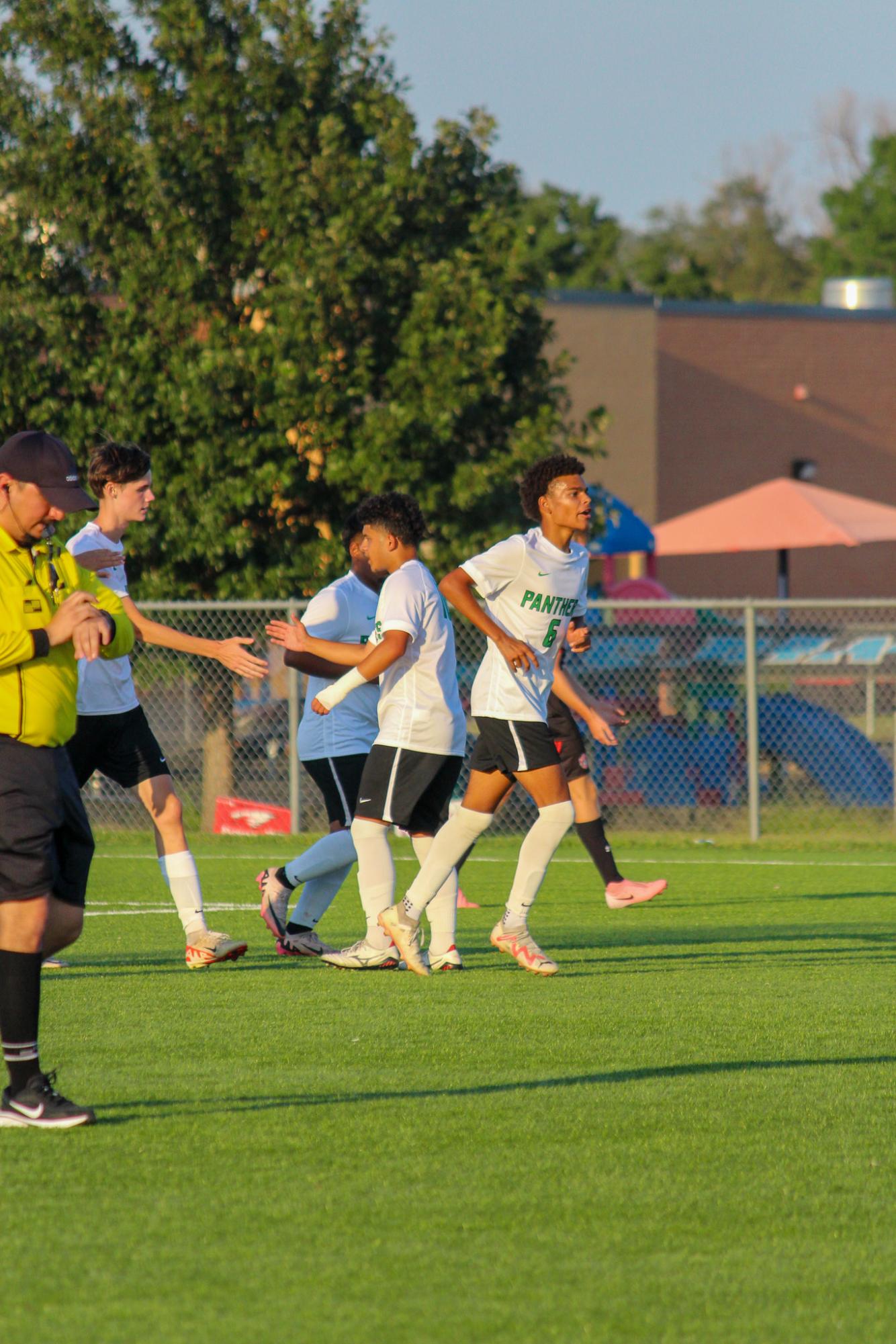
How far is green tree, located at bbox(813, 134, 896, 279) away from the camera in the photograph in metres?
65.8

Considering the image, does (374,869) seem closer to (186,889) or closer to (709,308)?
(186,889)

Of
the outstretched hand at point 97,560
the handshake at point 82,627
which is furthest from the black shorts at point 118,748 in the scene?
the handshake at point 82,627

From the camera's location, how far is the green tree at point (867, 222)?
216 ft

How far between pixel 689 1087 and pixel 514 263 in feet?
40.7

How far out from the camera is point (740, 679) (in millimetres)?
16016

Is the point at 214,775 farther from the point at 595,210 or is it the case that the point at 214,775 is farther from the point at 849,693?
the point at 595,210

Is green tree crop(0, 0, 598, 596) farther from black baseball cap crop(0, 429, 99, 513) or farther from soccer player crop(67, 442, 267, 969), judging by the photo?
black baseball cap crop(0, 429, 99, 513)

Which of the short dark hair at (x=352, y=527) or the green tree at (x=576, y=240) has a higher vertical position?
the green tree at (x=576, y=240)

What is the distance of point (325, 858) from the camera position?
8.42 m

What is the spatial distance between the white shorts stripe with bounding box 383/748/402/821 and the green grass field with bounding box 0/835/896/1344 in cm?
70

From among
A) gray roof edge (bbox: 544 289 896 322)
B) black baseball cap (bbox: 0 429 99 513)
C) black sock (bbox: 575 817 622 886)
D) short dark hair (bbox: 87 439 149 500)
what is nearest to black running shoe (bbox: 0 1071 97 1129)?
black baseball cap (bbox: 0 429 99 513)

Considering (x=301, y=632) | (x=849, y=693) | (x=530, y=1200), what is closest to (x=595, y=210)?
(x=849, y=693)

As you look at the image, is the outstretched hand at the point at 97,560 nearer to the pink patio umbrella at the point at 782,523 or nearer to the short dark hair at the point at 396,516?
the short dark hair at the point at 396,516

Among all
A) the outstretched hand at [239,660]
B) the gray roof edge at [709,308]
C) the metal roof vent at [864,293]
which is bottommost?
the outstretched hand at [239,660]
